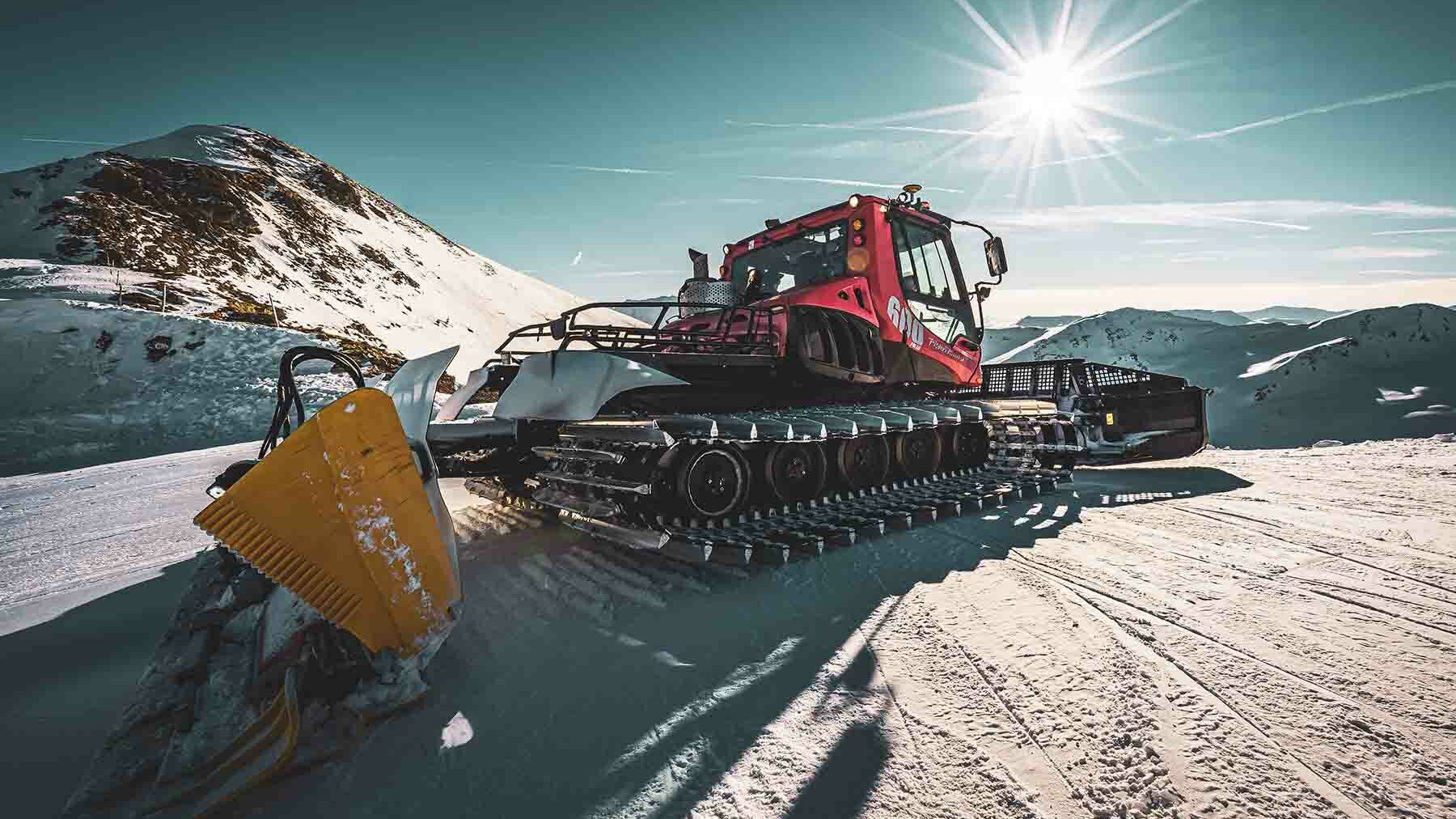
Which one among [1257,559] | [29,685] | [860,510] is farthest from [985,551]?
[29,685]

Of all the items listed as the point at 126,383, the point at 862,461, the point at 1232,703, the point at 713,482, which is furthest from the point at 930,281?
the point at 126,383

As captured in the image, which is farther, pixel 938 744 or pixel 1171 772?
pixel 938 744

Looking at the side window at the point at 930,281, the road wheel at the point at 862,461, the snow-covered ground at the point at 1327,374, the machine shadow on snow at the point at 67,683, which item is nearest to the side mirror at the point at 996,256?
the side window at the point at 930,281

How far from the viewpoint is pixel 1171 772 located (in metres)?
1.69

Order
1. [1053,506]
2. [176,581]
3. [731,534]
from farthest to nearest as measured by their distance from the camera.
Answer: [1053,506], [731,534], [176,581]

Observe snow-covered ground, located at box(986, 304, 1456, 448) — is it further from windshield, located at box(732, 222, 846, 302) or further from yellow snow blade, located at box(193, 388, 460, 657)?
yellow snow blade, located at box(193, 388, 460, 657)

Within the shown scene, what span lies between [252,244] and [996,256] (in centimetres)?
4081

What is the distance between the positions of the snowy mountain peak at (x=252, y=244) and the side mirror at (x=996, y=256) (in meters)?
18.0

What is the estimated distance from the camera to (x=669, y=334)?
13.8 feet

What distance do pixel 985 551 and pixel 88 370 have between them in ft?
53.4

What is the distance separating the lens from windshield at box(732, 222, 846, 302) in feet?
18.6

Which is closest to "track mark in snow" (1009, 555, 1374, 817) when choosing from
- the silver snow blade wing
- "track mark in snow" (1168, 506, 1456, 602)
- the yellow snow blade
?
"track mark in snow" (1168, 506, 1456, 602)

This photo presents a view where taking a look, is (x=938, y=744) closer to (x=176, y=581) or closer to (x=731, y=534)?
(x=731, y=534)

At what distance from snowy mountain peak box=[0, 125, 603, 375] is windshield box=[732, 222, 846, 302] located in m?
16.1
